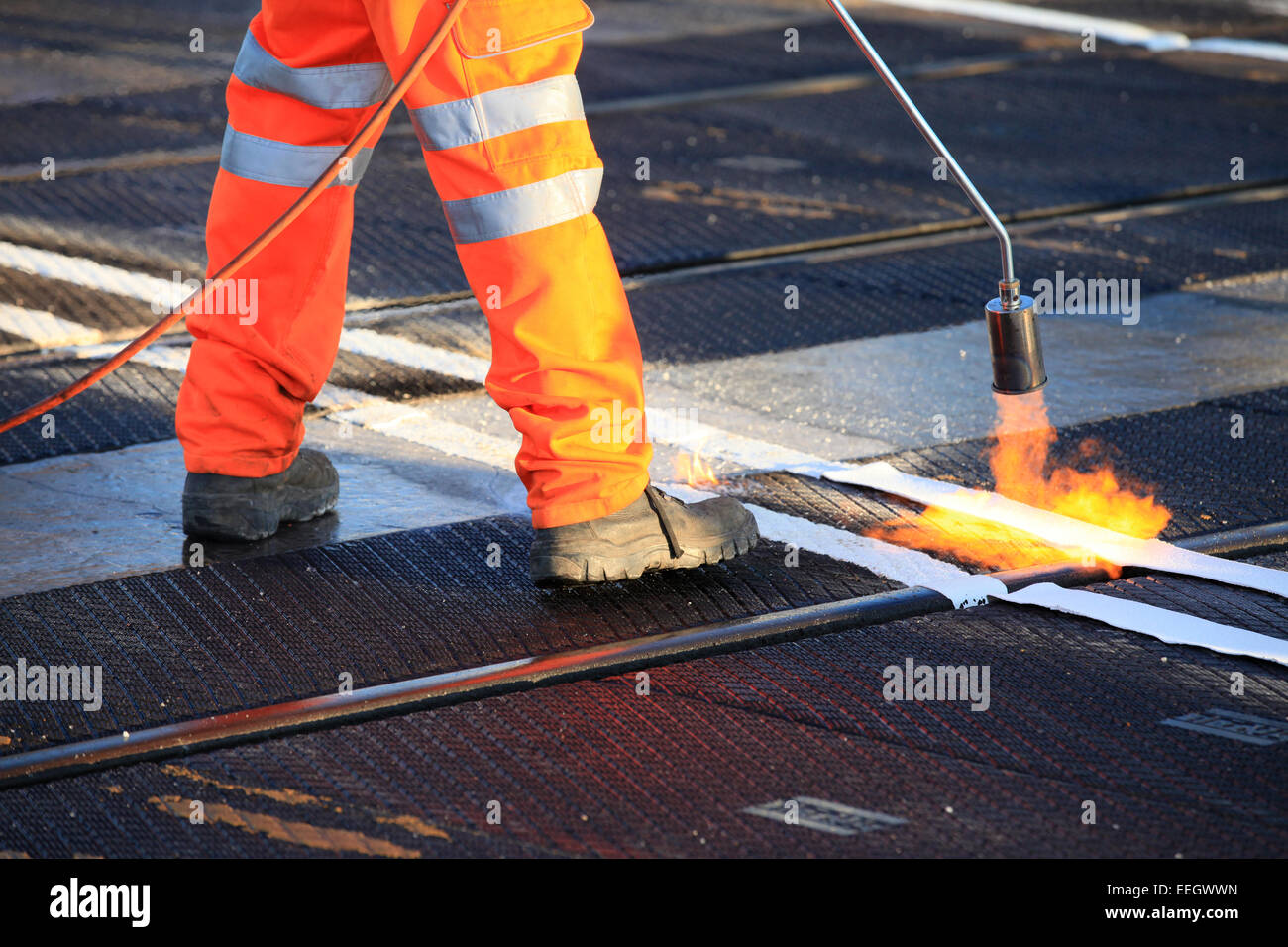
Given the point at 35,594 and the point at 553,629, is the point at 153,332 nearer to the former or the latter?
the point at 35,594

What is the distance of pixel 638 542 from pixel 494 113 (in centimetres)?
78

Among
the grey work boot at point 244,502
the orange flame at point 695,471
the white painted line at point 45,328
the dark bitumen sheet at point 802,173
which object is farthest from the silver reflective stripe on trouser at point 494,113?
the dark bitumen sheet at point 802,173

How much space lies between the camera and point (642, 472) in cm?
320

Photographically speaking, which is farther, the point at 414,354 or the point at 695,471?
the point at 414,354

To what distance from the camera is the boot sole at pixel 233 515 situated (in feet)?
11.4

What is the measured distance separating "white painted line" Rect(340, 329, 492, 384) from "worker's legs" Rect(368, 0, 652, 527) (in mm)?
1395

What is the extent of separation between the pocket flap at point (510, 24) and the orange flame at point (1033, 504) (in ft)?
3.81

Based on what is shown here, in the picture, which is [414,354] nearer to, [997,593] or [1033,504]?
[1033,504]

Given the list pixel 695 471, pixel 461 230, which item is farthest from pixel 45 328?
pixel 461 230

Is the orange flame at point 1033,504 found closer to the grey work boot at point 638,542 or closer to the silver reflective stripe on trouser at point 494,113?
the grey work boot at point 638,542

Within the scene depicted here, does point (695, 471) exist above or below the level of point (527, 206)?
below

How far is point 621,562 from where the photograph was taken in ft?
10.5

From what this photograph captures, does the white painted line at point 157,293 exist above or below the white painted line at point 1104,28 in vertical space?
below

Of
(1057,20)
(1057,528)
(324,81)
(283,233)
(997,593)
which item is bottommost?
(997,593)
